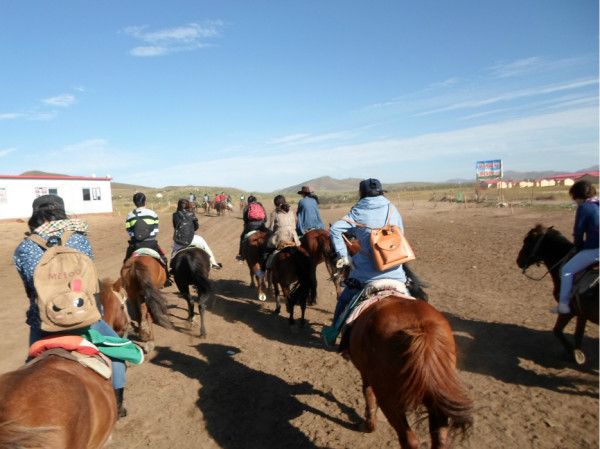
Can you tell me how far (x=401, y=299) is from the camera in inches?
137

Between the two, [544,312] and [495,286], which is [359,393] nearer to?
[544,312]

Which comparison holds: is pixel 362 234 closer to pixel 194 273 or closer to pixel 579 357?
pixel 579 357

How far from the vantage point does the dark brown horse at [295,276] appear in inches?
288

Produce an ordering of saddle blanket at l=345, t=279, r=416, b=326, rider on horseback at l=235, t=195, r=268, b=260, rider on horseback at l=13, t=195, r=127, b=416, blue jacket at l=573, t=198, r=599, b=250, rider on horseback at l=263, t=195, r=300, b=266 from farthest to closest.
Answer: rider on horseback at l=235, t=195, r=268, b=260 → rider on horseback at l=263, t=195, r=300, b=266 → blue jacket at l=573, t=198, r=599, b=250 → saddle blanket at l=345, t=279, r=416, b=326 → rider on horseback at l=13, t=195, r=127, b=416

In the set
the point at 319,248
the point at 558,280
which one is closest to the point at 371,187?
the point at 558,280

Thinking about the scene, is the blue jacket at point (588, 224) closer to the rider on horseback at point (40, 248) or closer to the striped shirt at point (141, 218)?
the rider on horseback at point (40, 248)

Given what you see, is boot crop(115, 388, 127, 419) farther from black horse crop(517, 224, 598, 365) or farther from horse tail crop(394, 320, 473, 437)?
black horse crop(517, 224, 598, 365)

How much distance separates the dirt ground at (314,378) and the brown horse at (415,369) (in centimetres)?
37

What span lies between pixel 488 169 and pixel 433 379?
32.7 meters

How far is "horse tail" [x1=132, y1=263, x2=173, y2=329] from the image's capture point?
18.9 ft

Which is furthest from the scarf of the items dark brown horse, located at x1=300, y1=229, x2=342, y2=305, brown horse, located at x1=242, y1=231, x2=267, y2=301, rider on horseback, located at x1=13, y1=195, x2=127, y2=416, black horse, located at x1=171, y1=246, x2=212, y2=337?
brown horse, located at x1=242, y1=231, x2=267, y2=301

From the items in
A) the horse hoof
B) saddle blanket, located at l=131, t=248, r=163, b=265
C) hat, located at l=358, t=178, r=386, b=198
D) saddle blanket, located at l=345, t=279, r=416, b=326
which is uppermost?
hat, located at l=358, t=178, r=386, b=198

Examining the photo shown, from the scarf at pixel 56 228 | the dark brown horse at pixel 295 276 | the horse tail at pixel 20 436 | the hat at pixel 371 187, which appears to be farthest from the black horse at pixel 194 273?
the horse tail at pixel 20 436

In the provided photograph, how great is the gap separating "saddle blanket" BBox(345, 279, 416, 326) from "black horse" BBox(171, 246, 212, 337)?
405 cm
